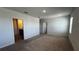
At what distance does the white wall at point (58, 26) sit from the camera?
836cm

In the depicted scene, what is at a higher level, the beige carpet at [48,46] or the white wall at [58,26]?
the white wall at [58,26]

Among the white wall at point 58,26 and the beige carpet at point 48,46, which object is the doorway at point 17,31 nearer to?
the beige carpet at point 48,46

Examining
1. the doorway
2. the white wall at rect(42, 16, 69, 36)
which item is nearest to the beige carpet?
the doorway

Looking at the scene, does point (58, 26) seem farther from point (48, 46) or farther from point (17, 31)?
point (48, 46)

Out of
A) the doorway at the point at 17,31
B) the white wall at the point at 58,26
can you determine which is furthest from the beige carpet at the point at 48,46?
the white wall at the point at 58,26

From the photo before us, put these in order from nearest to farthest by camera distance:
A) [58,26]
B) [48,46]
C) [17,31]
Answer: [48,46] → [17,31] → [58,26]

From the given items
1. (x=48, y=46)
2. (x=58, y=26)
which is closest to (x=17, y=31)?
(x=48, y=46)

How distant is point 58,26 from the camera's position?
8.77 meters
